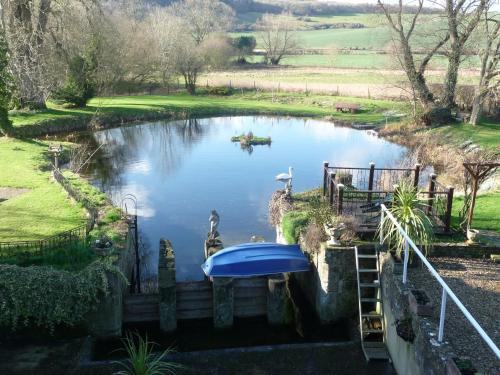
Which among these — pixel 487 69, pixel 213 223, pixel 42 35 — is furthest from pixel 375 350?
pixel 487 69

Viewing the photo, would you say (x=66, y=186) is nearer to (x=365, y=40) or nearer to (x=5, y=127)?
(x=5, y=127)

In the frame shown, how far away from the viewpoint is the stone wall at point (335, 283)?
12211mm

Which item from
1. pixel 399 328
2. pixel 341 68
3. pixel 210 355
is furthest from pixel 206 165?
pixel 341 68

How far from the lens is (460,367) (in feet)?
25.4

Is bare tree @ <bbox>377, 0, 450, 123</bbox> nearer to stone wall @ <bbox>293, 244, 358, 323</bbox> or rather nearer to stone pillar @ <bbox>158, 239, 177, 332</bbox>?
stone wall @ <bbox>293, 244, 358, 323</bbox>

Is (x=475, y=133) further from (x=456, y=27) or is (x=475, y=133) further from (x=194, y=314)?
(x=194, y=314)

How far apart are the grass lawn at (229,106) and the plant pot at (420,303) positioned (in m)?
33.5

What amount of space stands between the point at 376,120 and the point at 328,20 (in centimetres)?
10010

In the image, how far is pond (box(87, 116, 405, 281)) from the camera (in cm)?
1941

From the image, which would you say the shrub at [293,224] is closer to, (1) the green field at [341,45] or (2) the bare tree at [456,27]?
(2) the bare tree at [456,27]

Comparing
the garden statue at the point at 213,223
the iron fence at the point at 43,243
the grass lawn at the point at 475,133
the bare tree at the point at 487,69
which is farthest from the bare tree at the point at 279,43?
the iron fence at the point at 43,243

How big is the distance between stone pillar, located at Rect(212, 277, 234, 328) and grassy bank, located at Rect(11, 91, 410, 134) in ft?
86.5

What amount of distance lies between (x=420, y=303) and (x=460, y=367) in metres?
1.98

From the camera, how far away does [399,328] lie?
973cm
